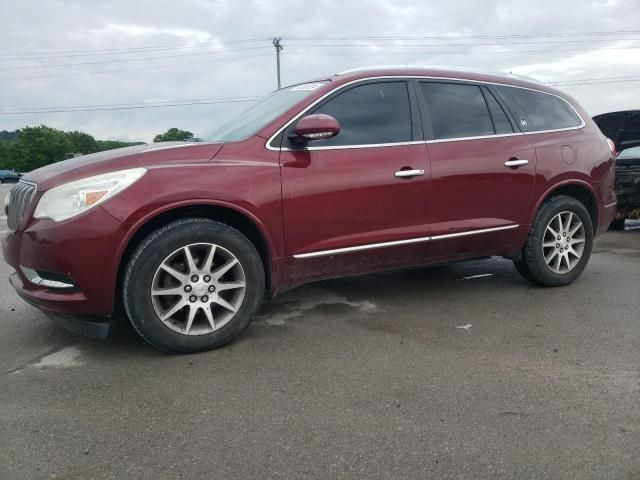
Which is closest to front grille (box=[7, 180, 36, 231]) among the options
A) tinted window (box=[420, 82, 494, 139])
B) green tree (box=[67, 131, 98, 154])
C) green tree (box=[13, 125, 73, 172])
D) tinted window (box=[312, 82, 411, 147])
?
tinted window (box=[312, 82, 411, 147])

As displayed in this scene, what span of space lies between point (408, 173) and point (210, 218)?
1.46 metres

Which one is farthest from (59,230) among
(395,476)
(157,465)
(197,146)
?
(395,476)

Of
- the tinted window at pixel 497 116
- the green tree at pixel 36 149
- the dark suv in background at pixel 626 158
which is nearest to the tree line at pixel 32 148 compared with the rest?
the green tree at pixel 36 149

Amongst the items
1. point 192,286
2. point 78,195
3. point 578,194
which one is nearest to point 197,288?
point 192,286

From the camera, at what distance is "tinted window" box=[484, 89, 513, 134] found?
452 cm

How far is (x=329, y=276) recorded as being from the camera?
391cm

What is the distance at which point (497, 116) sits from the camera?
179 inches

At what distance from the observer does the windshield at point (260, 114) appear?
384cm

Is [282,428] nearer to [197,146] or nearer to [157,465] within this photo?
[157,465]

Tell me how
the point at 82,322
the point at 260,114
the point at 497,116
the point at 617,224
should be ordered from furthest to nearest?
the point at 617,224 < the point at 497,116 < the point at 260,114 < the point at 82,322

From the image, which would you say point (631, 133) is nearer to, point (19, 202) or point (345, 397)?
point (345, 397)

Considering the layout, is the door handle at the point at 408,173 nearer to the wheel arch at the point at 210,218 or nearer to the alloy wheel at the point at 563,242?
the wheel arch at the point at 210,218

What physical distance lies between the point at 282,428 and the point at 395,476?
61cm

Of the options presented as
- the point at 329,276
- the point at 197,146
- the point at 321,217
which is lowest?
the point at 329,276
